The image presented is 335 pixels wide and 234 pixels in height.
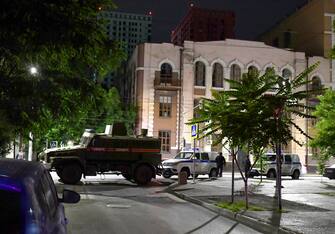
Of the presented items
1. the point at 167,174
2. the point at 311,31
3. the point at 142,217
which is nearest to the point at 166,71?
the point at 311,31

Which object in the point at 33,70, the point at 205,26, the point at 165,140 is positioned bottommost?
the point at 33,70

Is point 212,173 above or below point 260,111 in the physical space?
below

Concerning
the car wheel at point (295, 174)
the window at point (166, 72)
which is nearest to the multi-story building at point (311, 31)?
the window at point (166, 72)

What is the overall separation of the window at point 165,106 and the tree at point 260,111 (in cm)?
3947

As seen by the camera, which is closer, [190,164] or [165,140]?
[190,164]

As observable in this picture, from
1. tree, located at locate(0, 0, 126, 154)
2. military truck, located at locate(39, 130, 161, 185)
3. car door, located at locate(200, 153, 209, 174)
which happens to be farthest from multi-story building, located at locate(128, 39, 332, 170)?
tree, located at locate(0, 0, 126, 154)

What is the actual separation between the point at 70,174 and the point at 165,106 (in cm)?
2936

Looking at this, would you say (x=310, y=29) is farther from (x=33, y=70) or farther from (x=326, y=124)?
(x=33, y=70)

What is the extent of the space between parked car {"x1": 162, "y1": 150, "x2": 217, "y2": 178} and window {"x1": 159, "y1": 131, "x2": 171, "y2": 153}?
18969 mm

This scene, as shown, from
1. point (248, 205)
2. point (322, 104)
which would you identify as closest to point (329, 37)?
point (322, 104)

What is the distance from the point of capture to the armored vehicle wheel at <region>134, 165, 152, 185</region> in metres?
29.4

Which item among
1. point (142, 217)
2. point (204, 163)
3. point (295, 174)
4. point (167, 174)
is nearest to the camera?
point (142, 217)

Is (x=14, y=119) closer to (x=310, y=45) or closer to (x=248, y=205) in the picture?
(x=248, y=205)

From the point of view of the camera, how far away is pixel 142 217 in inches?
585
